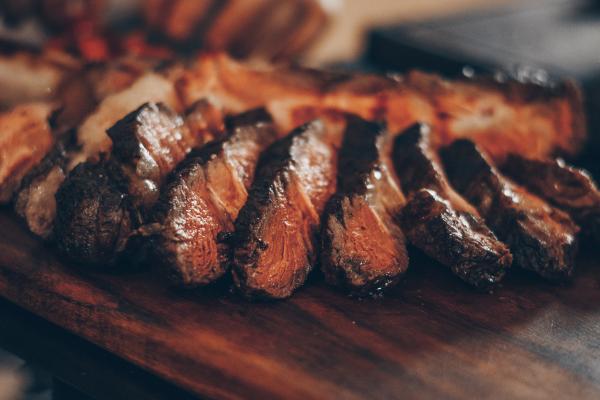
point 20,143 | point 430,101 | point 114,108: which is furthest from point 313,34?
point 20,143

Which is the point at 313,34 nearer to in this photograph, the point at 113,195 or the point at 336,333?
the point at 113,195

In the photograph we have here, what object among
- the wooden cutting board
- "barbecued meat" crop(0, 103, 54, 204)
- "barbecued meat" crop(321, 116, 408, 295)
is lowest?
the wooden cutting board

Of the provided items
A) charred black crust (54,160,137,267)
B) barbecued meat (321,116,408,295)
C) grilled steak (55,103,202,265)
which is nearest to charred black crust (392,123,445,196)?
barbecued meat (321,116,408,295)

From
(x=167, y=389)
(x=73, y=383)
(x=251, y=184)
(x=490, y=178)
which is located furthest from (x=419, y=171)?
(x=73, y=383)

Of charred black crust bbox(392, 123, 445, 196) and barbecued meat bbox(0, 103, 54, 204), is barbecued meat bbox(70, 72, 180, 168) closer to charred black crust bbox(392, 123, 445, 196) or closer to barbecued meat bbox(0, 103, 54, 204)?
barbecued meat bbox(0, 103, 54, 204)

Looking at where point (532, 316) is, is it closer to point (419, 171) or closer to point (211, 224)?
point (419, 171)
